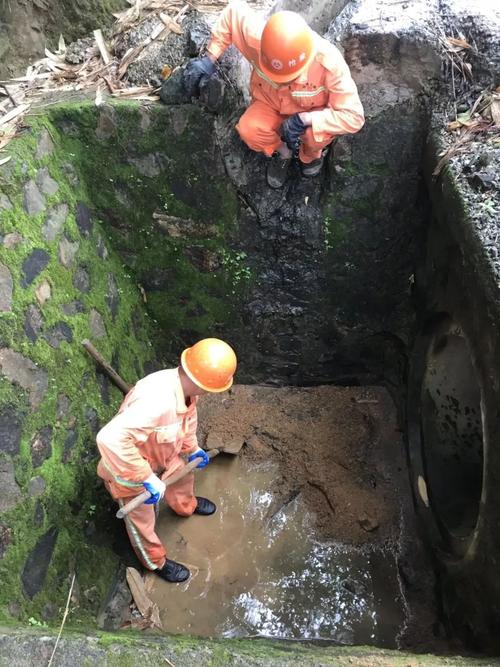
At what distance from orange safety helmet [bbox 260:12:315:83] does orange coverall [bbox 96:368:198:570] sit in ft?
6.48

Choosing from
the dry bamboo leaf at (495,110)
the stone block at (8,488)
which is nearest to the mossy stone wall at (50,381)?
the stone block at (8,488)

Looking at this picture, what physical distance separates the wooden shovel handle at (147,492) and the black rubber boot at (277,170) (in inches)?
86.5

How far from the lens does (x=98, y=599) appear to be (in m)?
3.69

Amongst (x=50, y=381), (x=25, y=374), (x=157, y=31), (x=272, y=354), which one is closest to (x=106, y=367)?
(x=50, y=381)

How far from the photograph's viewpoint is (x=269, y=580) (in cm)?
402

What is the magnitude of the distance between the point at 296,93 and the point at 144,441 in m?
2.45

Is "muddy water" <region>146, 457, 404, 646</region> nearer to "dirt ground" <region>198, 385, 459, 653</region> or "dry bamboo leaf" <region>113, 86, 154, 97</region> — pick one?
"dirt ground" <region>198, 385, 459, 653</region>

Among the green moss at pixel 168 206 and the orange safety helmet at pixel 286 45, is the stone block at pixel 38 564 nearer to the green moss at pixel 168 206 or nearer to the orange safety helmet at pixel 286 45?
the green moss at pixel 168 206

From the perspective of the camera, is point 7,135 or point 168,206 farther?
point 168,206

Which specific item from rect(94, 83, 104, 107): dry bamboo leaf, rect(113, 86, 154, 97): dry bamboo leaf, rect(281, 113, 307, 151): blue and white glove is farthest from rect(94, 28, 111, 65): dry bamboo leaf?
rect(281, 113, 307, 151): blue and white glove

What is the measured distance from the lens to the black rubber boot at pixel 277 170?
3980 millimetres

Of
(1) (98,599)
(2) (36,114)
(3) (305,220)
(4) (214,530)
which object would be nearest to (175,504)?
(4) (214,530)

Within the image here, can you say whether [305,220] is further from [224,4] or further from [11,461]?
[11,461]

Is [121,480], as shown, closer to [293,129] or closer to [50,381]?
[50,381]
